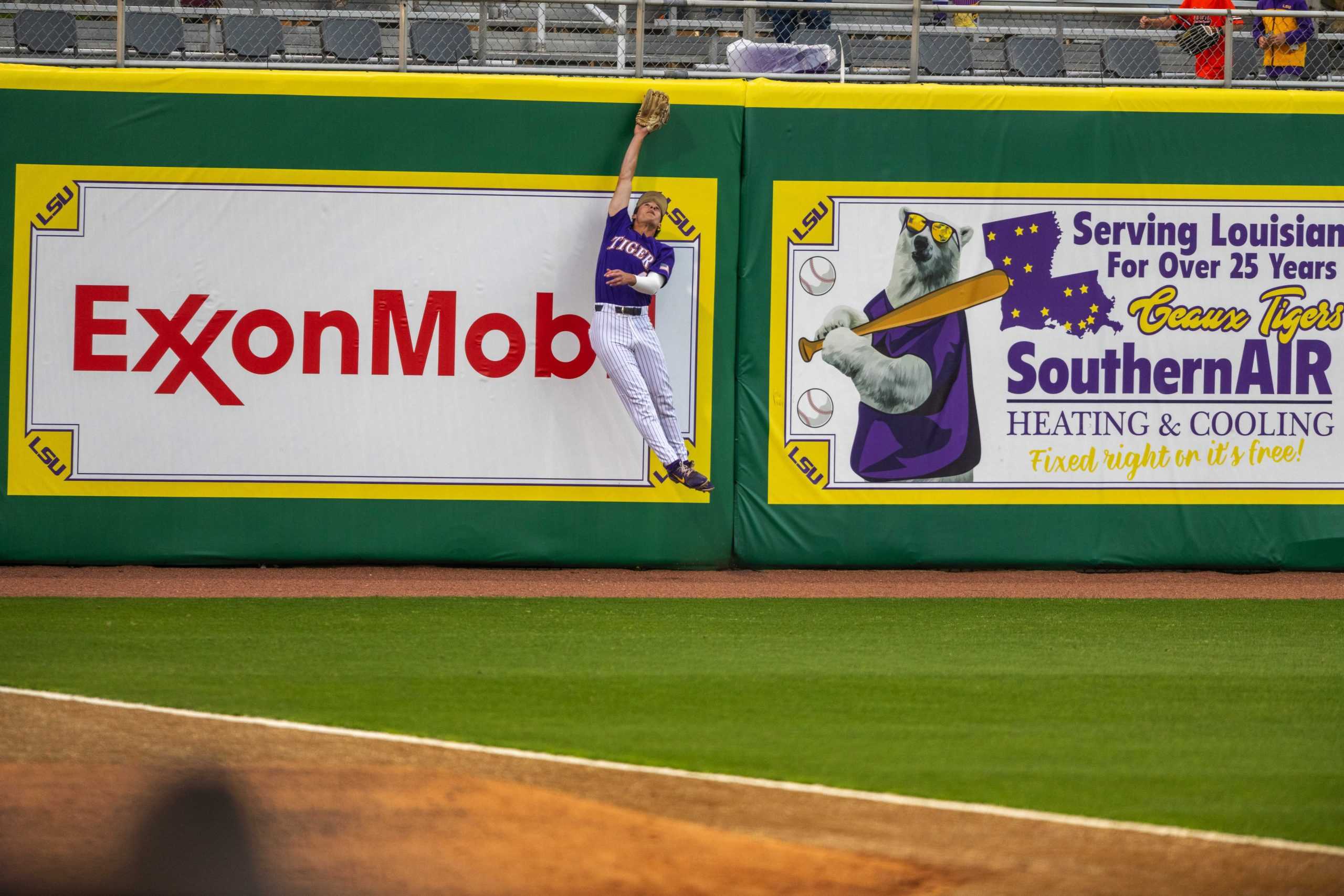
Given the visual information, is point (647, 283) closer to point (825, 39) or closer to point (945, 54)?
A: point (825, 39)

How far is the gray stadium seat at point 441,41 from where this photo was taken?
10102mm

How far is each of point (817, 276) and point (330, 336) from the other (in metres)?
3.46

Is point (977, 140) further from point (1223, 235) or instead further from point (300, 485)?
point (300, 485)

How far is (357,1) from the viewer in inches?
431

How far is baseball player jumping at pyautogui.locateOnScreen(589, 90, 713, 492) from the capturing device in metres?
9.15

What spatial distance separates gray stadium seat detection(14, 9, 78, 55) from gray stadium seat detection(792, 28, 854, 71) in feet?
17.7

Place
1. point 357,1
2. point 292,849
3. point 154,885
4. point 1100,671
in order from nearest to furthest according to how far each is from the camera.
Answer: point 154,885 → point 292,849 → point 1100,671 → point 357,1

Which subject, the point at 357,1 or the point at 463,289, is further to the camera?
the point at 357,1

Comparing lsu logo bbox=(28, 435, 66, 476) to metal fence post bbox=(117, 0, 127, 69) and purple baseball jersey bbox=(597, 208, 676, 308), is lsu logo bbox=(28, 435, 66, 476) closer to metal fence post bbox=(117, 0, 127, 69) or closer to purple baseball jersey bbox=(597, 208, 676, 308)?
metal fence post bbox=(117, 0, 127, 69)

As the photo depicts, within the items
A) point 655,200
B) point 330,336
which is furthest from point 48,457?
point 655,200

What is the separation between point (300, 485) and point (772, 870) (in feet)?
20.8

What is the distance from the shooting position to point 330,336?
9.49m

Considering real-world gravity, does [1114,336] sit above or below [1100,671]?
above

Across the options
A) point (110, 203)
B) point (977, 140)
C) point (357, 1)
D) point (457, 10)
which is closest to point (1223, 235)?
point (977, 140)
